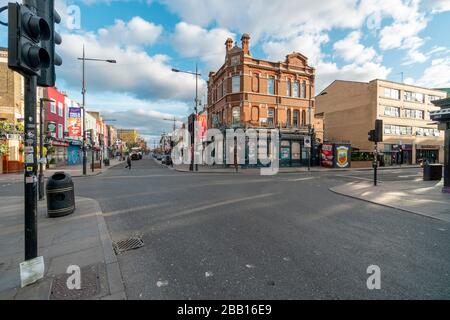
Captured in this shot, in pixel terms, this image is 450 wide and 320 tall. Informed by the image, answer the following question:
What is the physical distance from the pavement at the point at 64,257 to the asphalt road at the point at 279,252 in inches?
10.9

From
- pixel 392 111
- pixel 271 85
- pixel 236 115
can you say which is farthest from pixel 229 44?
pixel 392 111

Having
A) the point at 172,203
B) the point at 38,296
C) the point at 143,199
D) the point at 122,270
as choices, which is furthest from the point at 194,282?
the point at 143,199

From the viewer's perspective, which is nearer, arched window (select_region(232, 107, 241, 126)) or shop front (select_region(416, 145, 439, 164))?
arched window (select_region(232, 107, 241, 126))

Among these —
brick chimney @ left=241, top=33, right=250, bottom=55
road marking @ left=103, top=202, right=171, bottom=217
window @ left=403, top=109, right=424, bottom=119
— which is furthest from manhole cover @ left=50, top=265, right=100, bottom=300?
window @ left=403, top=109, right=424, bottom=119

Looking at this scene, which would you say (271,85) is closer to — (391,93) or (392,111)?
(391,93)

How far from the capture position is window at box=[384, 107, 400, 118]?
35031 mm

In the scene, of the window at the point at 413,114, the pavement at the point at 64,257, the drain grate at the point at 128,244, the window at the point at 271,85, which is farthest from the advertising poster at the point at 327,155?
the drain grate at the point at 128,244

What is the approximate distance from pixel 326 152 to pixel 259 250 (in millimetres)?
27349

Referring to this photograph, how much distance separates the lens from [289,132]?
28.1 m

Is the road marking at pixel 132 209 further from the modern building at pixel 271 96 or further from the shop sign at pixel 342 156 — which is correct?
the shop sign at pixel 342 156

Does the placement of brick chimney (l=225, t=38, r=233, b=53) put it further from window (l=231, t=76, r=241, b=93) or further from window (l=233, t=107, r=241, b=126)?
window (l=233, t=107, r=241, b=126)

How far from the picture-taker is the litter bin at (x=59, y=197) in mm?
6184

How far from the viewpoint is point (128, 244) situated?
4.43 meters

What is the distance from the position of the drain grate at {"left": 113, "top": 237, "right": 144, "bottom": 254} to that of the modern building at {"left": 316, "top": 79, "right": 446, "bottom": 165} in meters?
35.7
